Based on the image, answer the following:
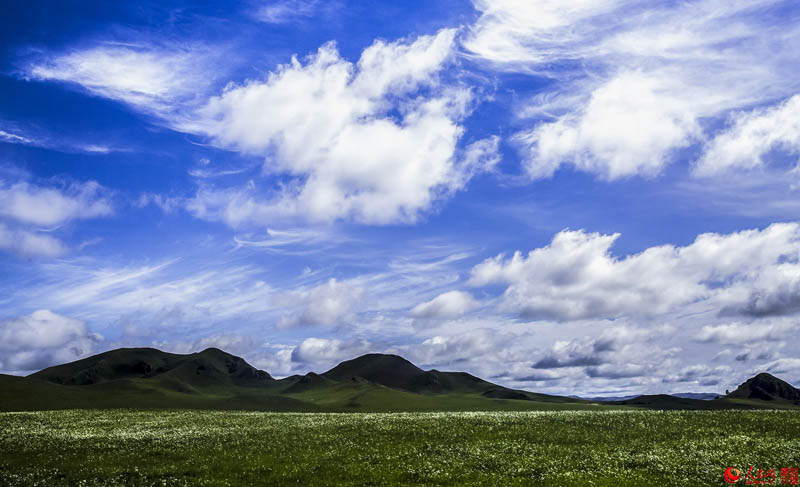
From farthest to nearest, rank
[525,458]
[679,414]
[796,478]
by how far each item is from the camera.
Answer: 1. [679,414]
2. [525,458]
3. [796,478]

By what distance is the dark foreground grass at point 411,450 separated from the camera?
105 feet

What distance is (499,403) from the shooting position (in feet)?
504

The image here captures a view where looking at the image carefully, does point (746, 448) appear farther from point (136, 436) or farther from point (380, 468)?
point (136, 436)

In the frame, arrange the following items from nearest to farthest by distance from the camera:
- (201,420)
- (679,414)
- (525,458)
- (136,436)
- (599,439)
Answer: (525,458)
(599,439)
(136,436)
(679,414)
(201,420)

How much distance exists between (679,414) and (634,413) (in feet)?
15.0

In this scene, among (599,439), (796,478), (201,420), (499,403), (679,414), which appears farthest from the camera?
(499,403)

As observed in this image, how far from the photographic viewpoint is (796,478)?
97.1 feet

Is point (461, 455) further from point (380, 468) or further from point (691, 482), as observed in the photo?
point (691, 482)

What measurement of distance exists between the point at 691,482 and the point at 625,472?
3.53 m

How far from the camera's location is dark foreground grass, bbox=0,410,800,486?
105 feet

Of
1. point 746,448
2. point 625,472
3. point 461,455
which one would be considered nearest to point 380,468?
point 461,455

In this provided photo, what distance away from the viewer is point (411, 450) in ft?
128

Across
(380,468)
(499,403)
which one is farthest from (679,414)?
(499,403)

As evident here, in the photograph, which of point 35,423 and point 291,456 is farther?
point 35,423
